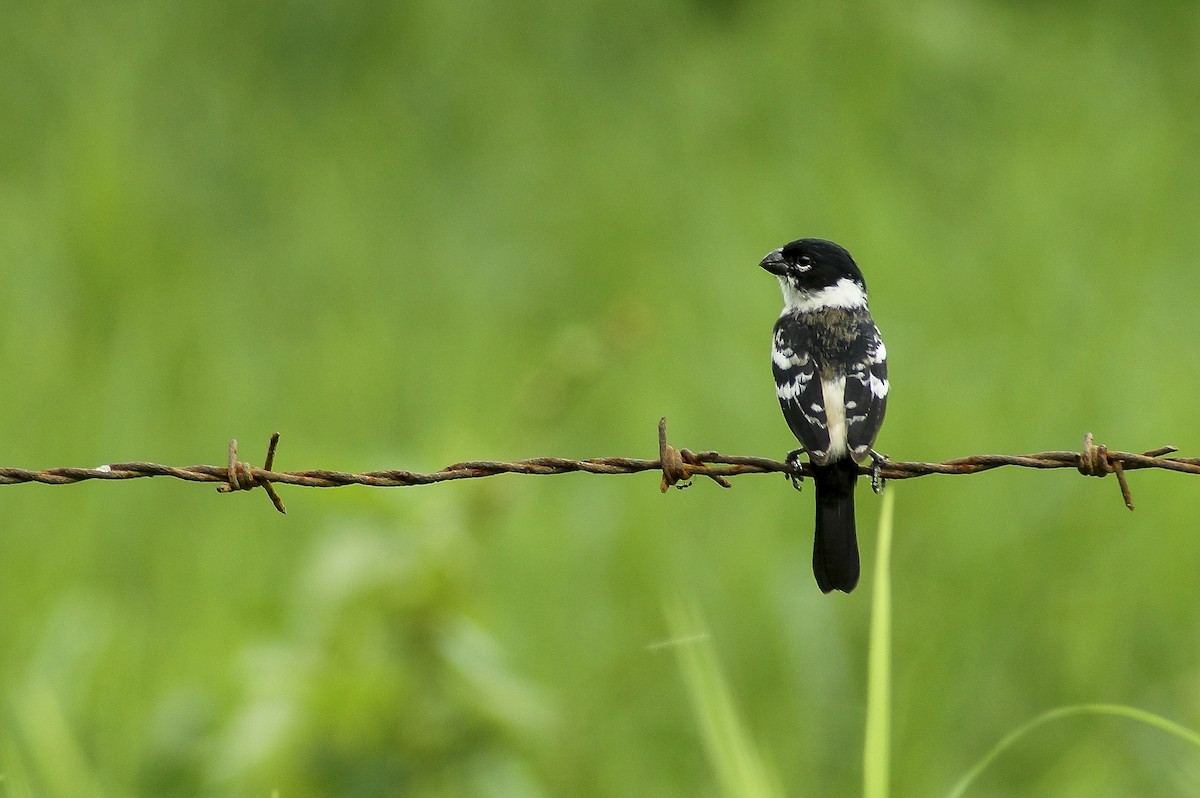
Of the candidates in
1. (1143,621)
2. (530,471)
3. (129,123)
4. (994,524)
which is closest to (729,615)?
(994,524)

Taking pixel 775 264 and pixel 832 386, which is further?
pixel 775 264

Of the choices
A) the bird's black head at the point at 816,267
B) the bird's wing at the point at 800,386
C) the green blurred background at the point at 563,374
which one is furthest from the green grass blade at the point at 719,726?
the bird's black head at the point at 816,267

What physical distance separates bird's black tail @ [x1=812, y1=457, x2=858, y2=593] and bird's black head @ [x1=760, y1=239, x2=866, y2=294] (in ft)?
2.44

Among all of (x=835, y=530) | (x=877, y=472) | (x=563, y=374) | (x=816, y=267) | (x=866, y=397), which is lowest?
(x=835, y=530)

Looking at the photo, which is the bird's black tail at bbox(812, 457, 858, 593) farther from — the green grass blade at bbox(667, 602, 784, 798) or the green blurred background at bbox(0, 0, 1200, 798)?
the green blurred background at bbox(0, 0, 1200, 798)

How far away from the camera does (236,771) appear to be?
12.4 feet

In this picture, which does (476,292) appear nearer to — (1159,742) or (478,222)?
(478,222)

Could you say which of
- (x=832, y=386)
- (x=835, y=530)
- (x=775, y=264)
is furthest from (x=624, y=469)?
(x=775, y=264)

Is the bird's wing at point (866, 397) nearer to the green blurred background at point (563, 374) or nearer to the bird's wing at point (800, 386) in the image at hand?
the bird's wing at point (800, 386)

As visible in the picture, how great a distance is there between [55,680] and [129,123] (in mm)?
6544

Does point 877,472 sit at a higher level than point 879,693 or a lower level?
higher

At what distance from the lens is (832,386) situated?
334 cm

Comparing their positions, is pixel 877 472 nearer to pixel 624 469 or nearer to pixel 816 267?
pixel 624 469

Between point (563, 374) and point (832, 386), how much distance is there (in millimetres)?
879
